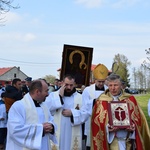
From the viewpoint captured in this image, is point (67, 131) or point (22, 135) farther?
point (67, 131)

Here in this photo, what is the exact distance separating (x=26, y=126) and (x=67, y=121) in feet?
8.03

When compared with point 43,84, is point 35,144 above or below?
below

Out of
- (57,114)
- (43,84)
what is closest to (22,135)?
(43,84)

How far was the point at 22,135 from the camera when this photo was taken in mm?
4770

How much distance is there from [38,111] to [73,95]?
2.27 meters

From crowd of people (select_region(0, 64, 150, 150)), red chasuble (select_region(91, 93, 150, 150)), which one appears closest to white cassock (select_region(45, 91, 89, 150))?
crowd of people (select_region(0, 64, 150, 150))

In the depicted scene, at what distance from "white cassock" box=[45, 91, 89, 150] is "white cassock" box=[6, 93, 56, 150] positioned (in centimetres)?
181

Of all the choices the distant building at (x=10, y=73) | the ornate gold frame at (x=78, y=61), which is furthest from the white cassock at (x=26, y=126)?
the distant building at (x=10, y=73)

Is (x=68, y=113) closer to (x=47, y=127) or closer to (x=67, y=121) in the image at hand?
(x=67, y=121)

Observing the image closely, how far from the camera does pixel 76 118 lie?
6812mm

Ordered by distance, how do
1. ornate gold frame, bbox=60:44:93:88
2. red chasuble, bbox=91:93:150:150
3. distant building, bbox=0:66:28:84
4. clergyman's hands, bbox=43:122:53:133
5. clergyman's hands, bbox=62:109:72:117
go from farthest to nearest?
distant building, bbox=0:66:28:84
ornate gold frame, bbox=60:44:93:88
clergyman's hands, bbox=62:109:72:117
red chasuble, bbox=91:93:150:150
clergyman's hands, bbox=43:122:53:133

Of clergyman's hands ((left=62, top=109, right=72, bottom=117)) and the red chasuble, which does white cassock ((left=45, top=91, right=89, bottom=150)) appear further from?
the red chasuble

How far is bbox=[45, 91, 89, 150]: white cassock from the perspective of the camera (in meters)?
6.92

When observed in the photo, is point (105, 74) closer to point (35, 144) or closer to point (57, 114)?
point (57, 114)
